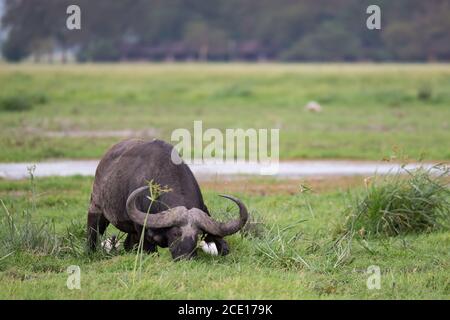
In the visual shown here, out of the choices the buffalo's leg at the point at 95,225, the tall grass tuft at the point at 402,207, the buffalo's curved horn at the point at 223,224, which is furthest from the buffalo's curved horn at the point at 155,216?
the tall grass tuft at the point at 402,207

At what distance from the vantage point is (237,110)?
97.8ft

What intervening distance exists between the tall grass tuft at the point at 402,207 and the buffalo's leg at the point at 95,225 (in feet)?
9.02

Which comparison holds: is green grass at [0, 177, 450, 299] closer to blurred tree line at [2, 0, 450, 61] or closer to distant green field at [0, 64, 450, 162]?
distant green field at [0, 64, 450, 162]

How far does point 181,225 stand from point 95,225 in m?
1.45

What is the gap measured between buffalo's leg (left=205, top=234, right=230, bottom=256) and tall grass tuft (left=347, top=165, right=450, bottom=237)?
1.90 meters

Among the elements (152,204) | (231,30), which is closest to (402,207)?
(152,204)

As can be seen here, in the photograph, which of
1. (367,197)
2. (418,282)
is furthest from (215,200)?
(418,282)

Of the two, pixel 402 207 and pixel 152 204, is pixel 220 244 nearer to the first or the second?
pixel 152 204

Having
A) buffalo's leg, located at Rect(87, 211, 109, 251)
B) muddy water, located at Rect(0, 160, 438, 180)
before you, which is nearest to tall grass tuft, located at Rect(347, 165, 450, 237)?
buffalo's leg, located at Rect(87, 211, 109, 251)

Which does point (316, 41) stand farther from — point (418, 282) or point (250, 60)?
point (418, 282)

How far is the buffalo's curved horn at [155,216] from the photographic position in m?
8.43

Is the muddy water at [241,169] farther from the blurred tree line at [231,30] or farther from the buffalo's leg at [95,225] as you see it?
the blurred tree line at [231,30]

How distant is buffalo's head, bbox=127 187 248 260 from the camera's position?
8.38 meters
